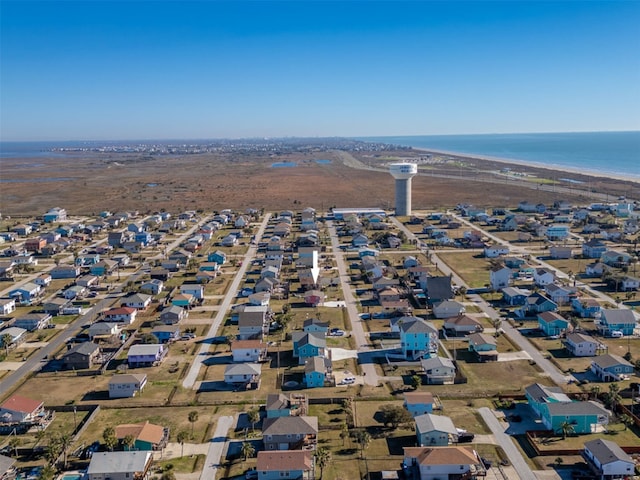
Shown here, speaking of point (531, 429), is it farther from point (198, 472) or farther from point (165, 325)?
point (165, 325)

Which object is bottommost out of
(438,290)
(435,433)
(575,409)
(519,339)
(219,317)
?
(219,317)

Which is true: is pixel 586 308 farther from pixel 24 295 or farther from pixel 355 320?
pixel 24 295

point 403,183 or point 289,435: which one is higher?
point 403,183

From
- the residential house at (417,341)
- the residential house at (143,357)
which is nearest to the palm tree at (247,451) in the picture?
the residential house at (143,357)

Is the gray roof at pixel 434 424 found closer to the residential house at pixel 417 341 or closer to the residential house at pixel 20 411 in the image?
the residential house at pixel 417 341

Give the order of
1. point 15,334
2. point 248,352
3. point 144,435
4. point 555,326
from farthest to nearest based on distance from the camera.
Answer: point 15,334 → point 555,326 → point 248,352 → point 144,435

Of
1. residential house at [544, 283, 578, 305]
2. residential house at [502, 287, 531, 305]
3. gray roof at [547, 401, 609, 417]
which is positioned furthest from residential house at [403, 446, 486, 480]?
residential house at [544, 283, 578, 305]

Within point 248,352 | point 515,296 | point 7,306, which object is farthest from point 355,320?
point 7,306

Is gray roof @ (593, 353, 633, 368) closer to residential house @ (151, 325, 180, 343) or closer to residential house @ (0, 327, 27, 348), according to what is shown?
residential house @ (151, 325, 180, 343)
